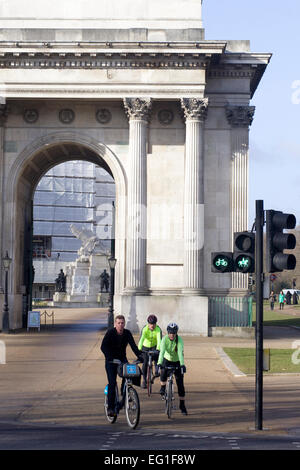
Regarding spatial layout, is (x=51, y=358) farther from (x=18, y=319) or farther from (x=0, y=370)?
(x=18, y=319)

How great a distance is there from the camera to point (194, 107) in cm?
4162

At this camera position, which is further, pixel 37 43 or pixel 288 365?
pixel 37 43

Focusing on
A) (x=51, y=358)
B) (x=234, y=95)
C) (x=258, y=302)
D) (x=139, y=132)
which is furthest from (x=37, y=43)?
(x=258, y=302)

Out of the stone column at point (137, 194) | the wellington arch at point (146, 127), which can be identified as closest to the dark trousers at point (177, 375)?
the wellington arch at point (146, 127)

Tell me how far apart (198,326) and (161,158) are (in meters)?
8.39

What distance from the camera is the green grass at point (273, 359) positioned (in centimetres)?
2554

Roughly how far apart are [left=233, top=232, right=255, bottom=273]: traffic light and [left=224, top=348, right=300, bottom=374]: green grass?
975 cm

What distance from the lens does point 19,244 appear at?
149 feet

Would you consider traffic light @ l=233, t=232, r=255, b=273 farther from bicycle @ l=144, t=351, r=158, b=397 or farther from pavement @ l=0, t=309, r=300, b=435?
bicycle @ l=144, t=351, r=158, b=397

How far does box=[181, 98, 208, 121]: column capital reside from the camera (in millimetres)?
41531

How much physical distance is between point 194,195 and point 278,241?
1060 inches

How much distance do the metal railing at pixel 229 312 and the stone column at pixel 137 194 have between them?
338 centimetres

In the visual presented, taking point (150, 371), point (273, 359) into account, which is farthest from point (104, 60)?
point (150, 371)
